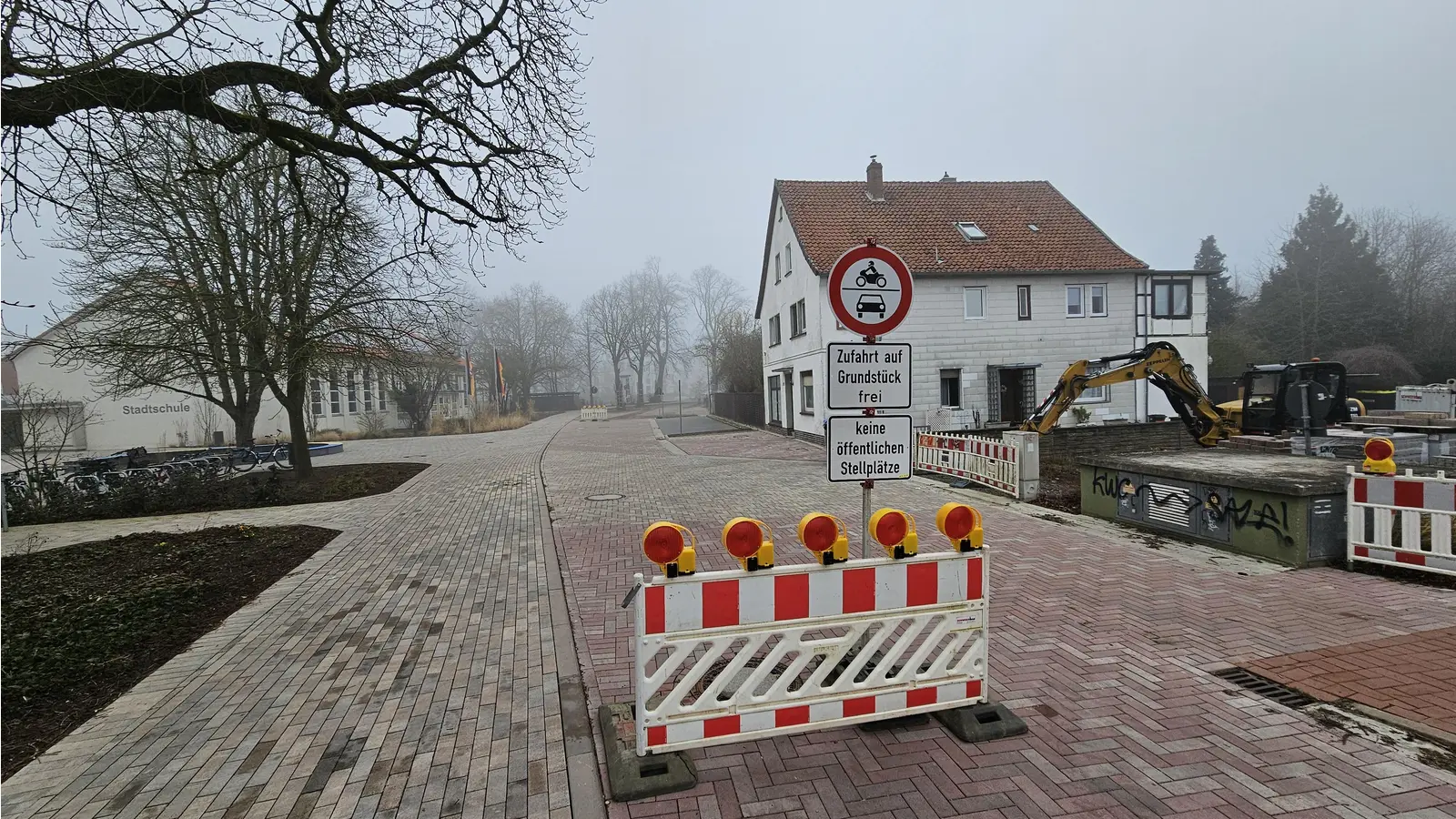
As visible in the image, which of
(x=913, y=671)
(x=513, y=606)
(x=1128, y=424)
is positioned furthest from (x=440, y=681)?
(x=1128, y=424)

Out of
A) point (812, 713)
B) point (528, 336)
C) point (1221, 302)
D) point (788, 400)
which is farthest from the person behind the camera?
point (528, 336)

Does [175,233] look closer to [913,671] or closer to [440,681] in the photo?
[440,681]

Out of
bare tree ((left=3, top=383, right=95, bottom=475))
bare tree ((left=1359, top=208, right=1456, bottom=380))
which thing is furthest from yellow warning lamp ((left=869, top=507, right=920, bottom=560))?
bare tree ((left=1359, top=208, right=1456, bottom=380))

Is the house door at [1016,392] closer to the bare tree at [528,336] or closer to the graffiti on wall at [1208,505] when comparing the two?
the graffiti on wall at [1208,505]

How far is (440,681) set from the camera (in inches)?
166

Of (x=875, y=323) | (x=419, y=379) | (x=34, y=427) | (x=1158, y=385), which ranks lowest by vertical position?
(x=34, y=427)

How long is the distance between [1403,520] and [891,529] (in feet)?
18.6

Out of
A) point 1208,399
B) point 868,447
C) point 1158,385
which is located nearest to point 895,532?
point 868,447

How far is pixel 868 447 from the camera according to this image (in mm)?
3857

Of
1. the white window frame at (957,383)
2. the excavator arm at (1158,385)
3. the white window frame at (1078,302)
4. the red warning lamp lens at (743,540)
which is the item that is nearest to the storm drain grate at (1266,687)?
the red warning lamp lens at (743,540)

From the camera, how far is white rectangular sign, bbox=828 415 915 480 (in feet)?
12.5

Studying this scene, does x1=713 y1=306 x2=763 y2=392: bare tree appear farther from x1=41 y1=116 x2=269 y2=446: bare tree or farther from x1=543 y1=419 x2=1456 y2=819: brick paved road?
x1=543 y1=419 x2=1456 y2=819: brick paved road

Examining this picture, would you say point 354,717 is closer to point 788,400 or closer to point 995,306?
point 995,306

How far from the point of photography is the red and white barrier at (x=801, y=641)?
10.0ft
